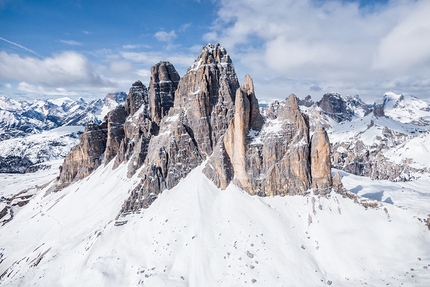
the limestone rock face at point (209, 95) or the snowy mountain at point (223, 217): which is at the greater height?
the limestone rock face at point (209, 95)

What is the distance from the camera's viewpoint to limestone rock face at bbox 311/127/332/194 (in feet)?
205

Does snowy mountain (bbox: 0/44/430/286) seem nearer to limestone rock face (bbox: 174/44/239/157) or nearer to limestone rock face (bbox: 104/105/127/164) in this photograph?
limestone rock face (bbox: 174/44/239/157)

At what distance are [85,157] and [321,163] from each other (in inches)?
4600

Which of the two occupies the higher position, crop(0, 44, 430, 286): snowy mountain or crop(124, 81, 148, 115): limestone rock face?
crop(124, 81, 148, 115): limestone rock face

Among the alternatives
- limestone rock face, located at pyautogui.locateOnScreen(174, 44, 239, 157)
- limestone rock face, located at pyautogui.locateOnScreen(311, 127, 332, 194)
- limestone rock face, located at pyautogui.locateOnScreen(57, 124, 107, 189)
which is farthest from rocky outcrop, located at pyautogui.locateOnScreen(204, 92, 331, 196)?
limestone rock face, located at pyautogui.locateOnScreen(57, 124, 107, 189)

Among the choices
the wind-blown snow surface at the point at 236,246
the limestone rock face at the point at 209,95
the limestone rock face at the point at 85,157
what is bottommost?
the wind-blown snow surface at the point at 236,246

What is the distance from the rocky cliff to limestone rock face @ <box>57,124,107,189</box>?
42.1 feet

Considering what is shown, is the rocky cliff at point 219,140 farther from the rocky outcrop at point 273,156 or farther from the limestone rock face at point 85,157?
the limestone rock face at point 85,157

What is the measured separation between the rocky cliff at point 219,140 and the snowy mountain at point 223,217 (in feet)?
1.26

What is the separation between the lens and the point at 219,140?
258 ft

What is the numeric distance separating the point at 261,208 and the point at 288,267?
16.4 metres

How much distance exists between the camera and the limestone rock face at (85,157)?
12559cm

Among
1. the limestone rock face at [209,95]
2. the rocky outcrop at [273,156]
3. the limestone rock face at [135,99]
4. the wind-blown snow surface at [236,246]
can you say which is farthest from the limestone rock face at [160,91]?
the rocky outcrop at [273,156]

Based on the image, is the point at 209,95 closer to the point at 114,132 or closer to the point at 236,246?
the point at 236,246
